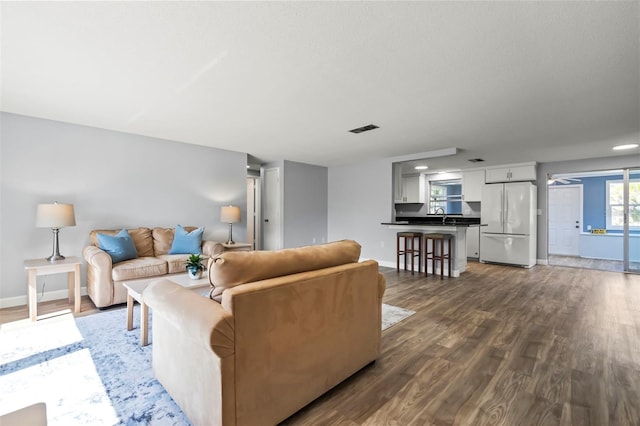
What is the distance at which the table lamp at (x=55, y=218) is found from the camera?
11.1ft

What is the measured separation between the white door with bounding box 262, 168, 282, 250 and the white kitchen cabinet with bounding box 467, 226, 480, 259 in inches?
186

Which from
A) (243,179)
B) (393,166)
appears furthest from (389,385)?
(393,166)

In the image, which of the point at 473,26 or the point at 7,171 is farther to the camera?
the point at 7,171

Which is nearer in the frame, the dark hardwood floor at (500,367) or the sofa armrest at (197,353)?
the sofa armrest at (197,353)

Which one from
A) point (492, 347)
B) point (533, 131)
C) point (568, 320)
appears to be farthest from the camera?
point (533, 131)

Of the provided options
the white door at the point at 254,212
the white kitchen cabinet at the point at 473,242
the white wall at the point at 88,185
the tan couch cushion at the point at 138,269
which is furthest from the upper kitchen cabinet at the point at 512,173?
the tan couch cushion at the point at 138,269

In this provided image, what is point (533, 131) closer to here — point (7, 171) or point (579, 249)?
point (579, 249)

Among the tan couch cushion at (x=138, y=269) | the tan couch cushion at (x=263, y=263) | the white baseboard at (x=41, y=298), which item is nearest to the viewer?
the tan couch cushion at (x=263, y=263)

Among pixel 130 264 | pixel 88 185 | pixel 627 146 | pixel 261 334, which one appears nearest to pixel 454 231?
pixel 627 146

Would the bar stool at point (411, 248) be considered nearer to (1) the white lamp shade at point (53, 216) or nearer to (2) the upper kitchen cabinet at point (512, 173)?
(2) the upper kitchen cabinet at point (512, 173)

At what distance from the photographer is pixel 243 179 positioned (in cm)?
589

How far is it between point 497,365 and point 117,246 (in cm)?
426

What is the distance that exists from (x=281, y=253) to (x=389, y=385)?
1185mm

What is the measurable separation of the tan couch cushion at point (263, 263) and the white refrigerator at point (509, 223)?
224 inches
